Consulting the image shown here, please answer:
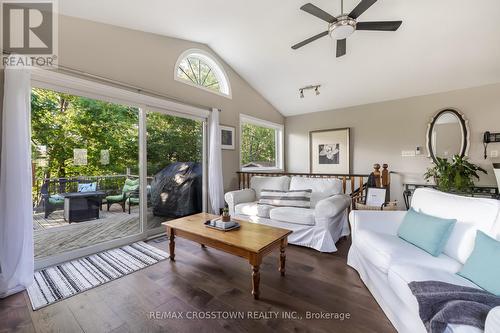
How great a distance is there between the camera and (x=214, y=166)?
3.96 meters

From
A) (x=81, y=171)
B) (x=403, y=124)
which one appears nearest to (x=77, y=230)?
(x=81, y=171)

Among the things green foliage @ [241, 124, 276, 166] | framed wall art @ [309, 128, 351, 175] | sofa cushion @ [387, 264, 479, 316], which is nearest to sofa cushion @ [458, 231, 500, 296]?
sofa cushion @ [387, 264, 479, 316]

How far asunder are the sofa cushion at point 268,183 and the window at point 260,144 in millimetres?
803

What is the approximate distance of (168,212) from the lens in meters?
3.78

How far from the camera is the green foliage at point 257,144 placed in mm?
5012

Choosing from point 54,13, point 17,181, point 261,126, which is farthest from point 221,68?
point 17,181

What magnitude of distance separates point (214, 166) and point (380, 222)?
265 cm

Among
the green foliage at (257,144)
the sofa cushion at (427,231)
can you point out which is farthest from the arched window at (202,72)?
the sofa cushion at (427,231)

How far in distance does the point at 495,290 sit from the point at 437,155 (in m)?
3.69

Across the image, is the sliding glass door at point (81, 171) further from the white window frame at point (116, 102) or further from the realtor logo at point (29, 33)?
the realtor logo at point (29, 33)

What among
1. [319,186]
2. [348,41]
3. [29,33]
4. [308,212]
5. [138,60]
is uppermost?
[348,41]

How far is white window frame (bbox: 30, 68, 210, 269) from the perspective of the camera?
2.40m

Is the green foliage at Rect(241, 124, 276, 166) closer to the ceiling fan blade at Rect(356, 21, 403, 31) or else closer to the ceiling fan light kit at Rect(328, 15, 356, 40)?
the ceiling fan light kit at Rect(328, 15, 356, 40)

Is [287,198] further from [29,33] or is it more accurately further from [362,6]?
[29,33]
